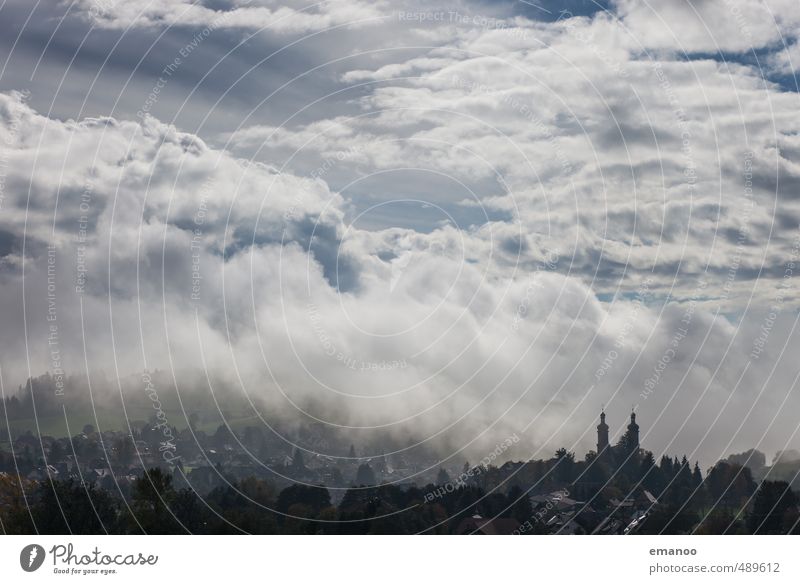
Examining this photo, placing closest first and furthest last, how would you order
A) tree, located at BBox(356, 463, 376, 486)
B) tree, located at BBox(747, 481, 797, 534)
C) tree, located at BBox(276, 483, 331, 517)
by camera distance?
tree, located at BBox(276, 483, 331, 517), tree, located at BBox(747, 481, 797, 534), tree, located at BBox(356, 463, 376, 486)

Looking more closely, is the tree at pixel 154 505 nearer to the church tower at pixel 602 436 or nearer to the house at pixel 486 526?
the house at pixel 486 526

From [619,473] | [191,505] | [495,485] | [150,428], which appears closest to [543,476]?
[495,485]

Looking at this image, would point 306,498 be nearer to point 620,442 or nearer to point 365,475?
point 365,475

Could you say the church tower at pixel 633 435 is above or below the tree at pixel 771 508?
above

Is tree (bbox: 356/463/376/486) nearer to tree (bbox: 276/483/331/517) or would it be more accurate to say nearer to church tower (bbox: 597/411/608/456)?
tree (bbox: 276/483/331/517)

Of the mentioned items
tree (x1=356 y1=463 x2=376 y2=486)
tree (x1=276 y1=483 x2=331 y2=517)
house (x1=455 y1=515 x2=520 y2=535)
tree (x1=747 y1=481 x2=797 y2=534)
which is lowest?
tree (x1=747 y1=481 x2=797 y2=534)

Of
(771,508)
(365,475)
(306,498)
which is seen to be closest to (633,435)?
(771,508)

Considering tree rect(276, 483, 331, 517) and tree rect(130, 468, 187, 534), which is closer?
tree rect(130, 468, 187, 534)

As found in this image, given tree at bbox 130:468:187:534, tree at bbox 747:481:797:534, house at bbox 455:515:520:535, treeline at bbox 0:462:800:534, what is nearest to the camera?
tree at bbox 130:468:187:534

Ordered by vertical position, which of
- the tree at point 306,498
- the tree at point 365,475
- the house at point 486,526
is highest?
the tree at point 365,475

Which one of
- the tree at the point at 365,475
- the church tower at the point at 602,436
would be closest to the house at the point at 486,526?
the tree at the point at 365,475

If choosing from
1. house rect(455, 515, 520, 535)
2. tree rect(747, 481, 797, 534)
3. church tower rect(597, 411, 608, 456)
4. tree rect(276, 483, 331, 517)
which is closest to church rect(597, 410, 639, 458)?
church tower rect(597, 411, 608, 456)
